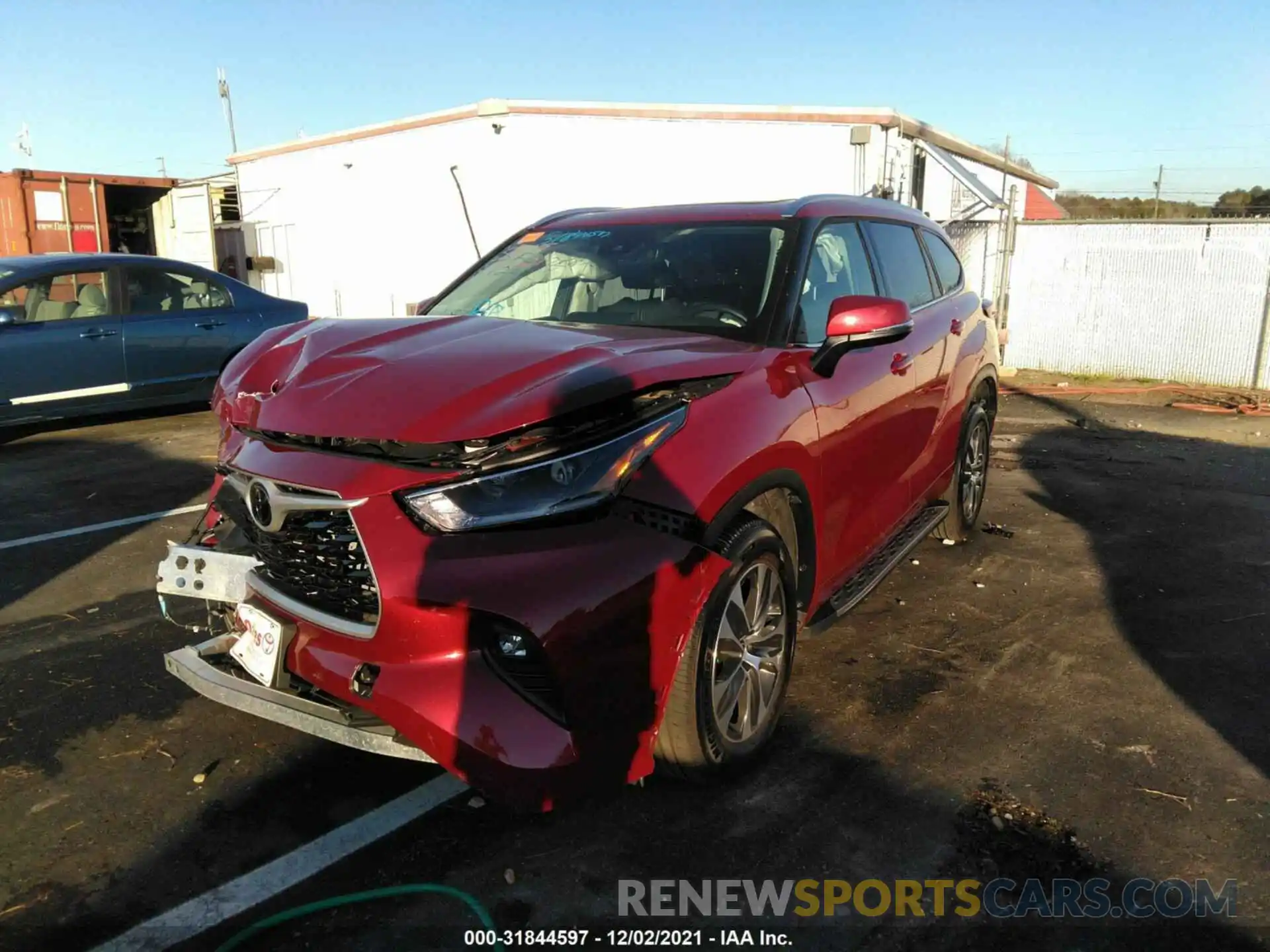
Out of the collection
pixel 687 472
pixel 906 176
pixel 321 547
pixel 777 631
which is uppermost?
pixel 906 176

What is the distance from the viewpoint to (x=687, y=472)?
2709 millimetres

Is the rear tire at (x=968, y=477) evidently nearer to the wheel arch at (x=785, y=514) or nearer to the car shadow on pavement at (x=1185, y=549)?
the car shadow on pavement at (x=1185, y=549)

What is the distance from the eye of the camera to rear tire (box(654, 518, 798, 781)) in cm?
276

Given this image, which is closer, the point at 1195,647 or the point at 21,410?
the point at 1195,647

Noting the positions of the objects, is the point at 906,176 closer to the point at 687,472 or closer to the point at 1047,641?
the point at 1047,641

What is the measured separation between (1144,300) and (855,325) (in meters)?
11.9

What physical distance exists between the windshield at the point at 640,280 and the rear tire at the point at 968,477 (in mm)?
2212

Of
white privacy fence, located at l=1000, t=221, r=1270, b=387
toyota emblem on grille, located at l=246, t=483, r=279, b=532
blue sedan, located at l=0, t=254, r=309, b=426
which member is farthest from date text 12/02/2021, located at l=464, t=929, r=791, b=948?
white privacy fence, located at l=1000, t=221, r=1270, b=387

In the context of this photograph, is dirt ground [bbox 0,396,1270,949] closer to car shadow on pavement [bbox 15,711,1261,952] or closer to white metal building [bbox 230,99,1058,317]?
car shadow on pavement [bbox 15,711,1261,952]

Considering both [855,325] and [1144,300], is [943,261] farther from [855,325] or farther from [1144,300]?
[1144,300]

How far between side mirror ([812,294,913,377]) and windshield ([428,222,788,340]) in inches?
10.6

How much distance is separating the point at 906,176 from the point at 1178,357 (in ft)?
16.6

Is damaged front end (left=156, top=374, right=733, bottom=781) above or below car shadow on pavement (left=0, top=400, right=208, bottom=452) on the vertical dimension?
above

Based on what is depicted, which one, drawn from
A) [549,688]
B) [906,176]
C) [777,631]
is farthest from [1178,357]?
[549,688]
